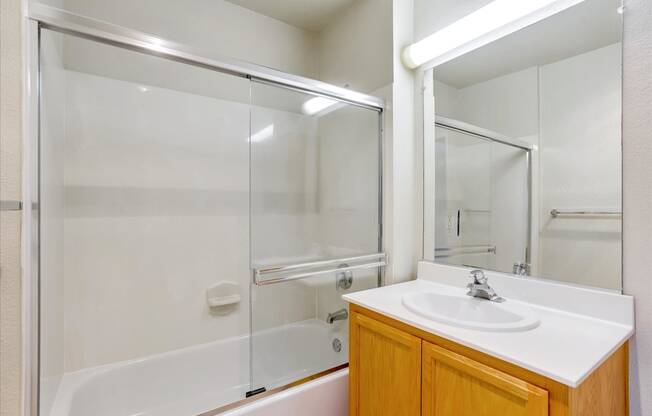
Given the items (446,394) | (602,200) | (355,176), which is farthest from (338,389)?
(602,200)

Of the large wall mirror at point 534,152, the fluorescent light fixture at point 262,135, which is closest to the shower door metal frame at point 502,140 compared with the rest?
the large wall mirror at point 534,152

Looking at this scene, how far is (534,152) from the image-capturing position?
49.8 inches

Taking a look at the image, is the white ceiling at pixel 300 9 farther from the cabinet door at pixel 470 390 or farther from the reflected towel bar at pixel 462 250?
the cabinet door at pixel 470 390

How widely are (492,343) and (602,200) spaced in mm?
696

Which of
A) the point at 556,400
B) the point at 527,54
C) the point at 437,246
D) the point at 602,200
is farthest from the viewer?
the point at 437,246

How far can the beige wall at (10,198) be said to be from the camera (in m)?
0.83

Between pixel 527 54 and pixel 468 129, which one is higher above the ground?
pixel 527 54

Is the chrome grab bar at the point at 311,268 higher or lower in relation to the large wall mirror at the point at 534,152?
lower

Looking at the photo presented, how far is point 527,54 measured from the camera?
4.20 ft

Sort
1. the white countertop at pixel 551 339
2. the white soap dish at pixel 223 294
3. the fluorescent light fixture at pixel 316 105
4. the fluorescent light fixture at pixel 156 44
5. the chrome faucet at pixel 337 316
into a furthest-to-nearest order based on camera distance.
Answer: the white soap dish at pixel 223 294, the chrome faucet at pixel 337 316, the fluorescent light fixture at pixel 316 105, the fluorescent light fixture at pixel 156 44, the white countertop at pixel 551 339

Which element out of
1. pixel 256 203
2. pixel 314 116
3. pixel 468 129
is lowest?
pixel 256 203

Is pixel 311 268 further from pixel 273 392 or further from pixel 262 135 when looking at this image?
pixel 262 135

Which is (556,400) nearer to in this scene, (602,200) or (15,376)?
(602,200)

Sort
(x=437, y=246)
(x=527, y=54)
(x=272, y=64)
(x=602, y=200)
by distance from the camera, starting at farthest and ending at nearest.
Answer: (x=272, y=64) < (x=437, y=246) < (x=527, y=54) < (x=602, y=200)
